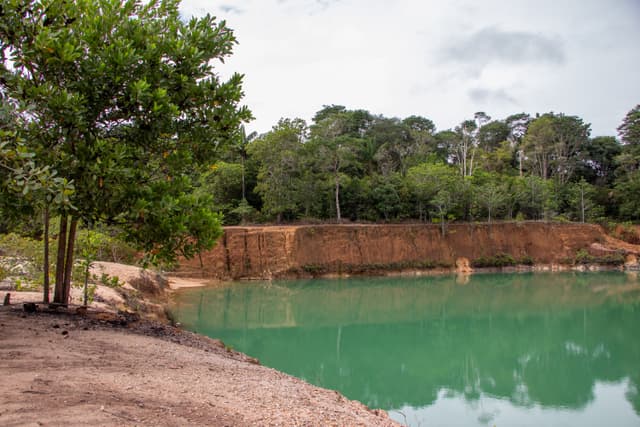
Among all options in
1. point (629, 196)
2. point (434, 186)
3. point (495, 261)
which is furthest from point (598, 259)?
point (434, 186)

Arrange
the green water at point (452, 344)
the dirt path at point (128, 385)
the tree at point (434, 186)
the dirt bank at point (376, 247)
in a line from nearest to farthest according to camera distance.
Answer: the dirt path at point (128, 385)
the green water at point (452, 344)
the dirt bank at point (376, 247)
the tree at point (434, 186)

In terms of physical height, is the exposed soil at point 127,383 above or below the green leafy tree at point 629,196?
below

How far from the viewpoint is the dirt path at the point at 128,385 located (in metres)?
4.10

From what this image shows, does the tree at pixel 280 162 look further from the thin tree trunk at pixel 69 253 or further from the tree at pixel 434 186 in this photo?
the thin tree trunk at pixel 69 253

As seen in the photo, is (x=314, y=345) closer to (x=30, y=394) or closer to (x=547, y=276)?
(x=30, y=394)

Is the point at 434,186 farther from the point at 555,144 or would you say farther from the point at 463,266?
the point at 555,144

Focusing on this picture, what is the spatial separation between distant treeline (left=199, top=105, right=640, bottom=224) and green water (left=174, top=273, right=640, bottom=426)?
430 inches

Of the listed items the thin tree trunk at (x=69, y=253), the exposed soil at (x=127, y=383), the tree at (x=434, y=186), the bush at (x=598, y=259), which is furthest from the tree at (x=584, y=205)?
the thin tree trunk at (x=69, y=253)

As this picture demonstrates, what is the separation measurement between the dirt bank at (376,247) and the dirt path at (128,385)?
84.4ft

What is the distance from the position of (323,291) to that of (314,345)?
12924 mm

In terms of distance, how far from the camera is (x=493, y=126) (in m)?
64.4

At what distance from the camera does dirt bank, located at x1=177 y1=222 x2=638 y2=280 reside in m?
34.1

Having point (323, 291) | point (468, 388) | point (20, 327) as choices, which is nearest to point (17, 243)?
point (20, 327)

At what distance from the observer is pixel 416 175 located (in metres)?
41.9
